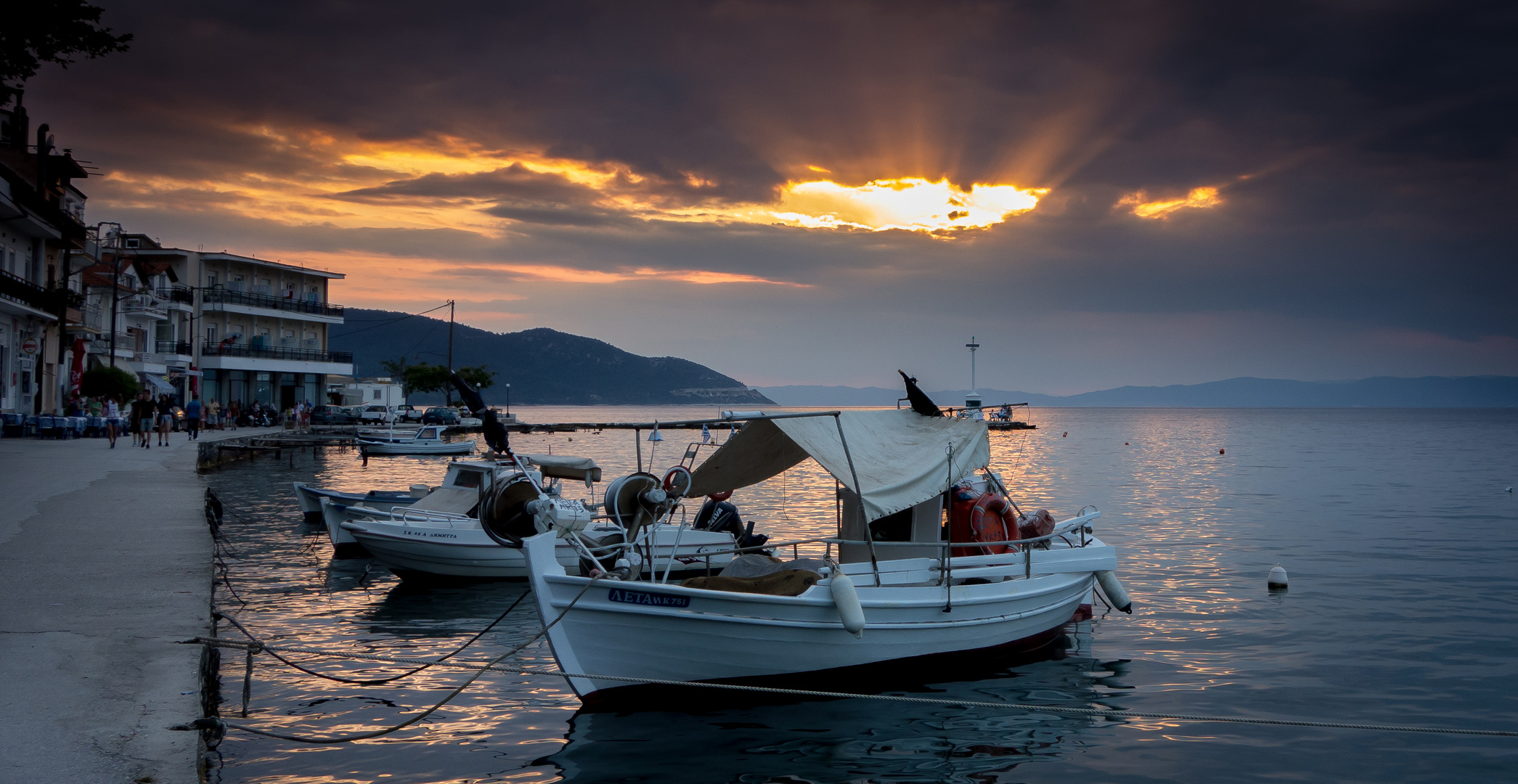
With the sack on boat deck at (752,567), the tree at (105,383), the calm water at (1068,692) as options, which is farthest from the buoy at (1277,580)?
the tree at (105,383)

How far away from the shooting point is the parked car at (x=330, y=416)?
72.6 meters

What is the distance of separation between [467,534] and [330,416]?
2460 inches

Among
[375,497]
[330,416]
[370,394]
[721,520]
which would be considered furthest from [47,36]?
[370,394]

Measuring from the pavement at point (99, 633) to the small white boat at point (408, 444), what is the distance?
31912 millimetres

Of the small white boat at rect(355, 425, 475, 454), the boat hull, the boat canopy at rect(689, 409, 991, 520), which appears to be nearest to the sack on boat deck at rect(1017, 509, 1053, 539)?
the boat canopy at rect(689, 409, 991, 520)

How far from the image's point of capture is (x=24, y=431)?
36.2 m

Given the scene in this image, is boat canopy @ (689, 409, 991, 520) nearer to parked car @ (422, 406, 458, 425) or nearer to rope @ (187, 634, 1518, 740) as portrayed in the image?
rope @ (187, 634, 1518, 740)

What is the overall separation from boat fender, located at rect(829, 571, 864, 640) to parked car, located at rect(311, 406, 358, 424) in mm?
69589

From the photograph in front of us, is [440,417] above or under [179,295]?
under

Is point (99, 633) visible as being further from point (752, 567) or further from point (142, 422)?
point (142, 422)

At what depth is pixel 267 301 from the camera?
79.1m

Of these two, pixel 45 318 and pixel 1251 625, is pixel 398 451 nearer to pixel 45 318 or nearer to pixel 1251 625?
pixel 45 318

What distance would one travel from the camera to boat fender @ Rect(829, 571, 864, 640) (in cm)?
998

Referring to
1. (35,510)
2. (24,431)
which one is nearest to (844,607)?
(35,510)
